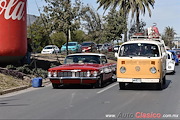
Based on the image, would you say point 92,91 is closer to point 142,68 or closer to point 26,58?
point 142,68

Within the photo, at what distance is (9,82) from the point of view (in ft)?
54.3

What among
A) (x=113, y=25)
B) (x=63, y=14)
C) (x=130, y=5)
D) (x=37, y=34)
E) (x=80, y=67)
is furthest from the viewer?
(x=37, y=34)

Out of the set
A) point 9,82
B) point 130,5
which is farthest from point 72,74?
point 130,5

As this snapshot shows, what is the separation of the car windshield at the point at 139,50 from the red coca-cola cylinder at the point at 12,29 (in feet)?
23.7

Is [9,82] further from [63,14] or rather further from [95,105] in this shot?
[63,14]

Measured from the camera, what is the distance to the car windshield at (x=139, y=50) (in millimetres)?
14906

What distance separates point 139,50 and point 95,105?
15.6ft

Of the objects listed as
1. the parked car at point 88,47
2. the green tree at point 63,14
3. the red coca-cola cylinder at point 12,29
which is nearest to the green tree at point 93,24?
the parked car at point 88,47

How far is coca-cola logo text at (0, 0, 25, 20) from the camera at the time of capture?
19141mm

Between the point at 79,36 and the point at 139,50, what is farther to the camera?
the point at 79,36

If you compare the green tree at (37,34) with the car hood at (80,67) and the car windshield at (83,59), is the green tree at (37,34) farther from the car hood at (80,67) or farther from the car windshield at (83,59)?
the car hood at (80,67)

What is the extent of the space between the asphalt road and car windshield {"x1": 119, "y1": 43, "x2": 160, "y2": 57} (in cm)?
151

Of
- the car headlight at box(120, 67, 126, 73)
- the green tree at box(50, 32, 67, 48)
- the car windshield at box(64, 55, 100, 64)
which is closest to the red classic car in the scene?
the car windshield at box(64, 55, 100, 64)

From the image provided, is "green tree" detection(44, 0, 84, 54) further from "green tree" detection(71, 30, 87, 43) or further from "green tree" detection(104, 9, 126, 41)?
"green tree" detection(71, 30, 87, 43)
